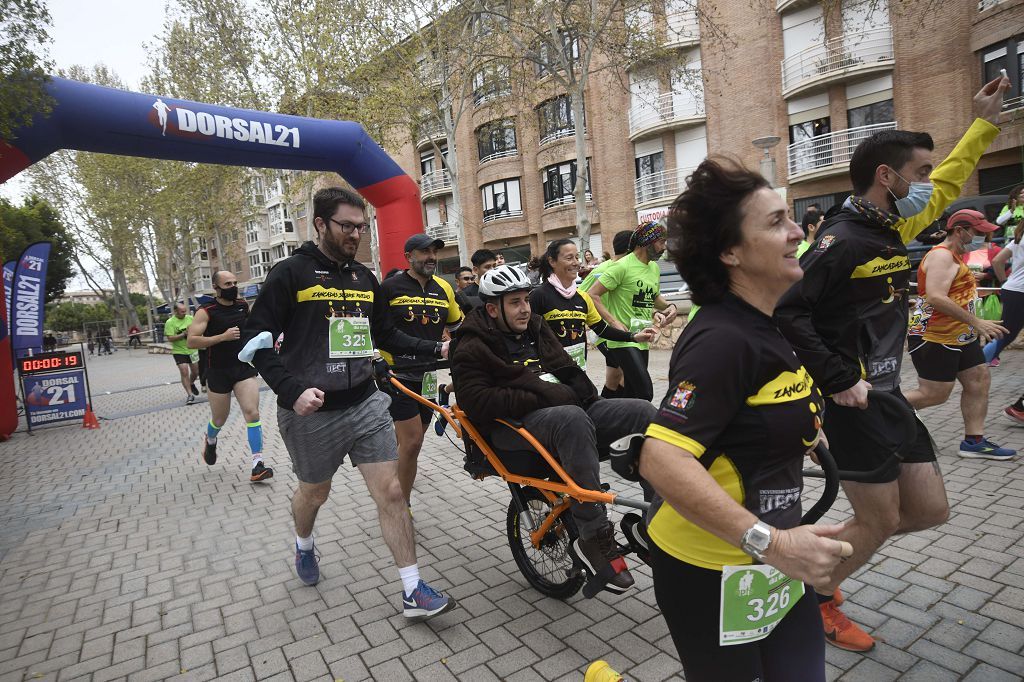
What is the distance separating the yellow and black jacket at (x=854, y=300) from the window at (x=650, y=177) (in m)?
28.5

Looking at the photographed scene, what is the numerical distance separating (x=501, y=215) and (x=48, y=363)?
92.9 feet

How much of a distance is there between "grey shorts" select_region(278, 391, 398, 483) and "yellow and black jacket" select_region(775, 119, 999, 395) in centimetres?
238

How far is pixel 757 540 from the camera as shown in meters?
1.45

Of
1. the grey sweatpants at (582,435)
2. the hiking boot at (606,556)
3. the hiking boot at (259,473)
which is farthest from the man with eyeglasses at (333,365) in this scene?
the hiking boot at (259,473)

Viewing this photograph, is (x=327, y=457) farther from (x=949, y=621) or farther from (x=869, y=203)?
(x=949, y=621)

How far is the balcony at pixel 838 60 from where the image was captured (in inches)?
917

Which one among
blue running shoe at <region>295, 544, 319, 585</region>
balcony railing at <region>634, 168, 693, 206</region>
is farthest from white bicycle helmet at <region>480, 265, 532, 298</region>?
balcony railing at <region>634, 168, 693, 206</region>

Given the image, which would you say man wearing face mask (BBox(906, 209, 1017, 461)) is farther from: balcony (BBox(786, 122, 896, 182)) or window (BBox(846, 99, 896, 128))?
window (BBox(846, 99, 896, 128))

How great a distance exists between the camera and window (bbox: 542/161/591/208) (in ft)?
110

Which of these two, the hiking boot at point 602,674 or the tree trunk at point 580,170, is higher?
the tree trunk at point 580,170

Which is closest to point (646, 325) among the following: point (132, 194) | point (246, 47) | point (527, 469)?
point (527, 469)

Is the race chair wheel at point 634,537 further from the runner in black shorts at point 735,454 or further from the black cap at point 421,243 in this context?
the black cap at point 421,243

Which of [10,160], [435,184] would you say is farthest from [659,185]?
[10,160]

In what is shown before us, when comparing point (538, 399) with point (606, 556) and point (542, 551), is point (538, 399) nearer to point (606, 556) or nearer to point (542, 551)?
point (606, 556)
